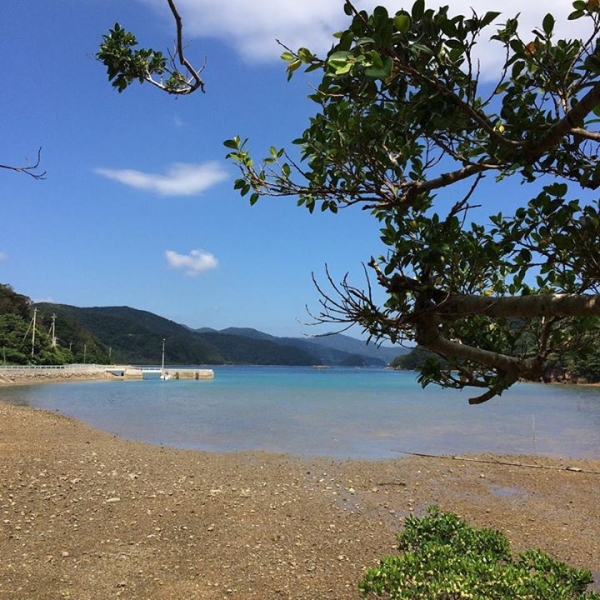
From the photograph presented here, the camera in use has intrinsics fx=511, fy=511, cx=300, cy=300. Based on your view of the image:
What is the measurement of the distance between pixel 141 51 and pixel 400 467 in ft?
43.0

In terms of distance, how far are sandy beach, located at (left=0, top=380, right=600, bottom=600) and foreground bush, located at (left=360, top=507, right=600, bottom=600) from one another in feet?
8.14

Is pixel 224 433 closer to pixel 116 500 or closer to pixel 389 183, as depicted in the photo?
pixel 116 500

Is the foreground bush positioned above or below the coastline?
above

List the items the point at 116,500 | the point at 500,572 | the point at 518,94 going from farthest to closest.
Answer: the point at 116,500
the point at 500,572
the point at 518,94

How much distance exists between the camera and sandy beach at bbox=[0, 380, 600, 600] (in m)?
6.23

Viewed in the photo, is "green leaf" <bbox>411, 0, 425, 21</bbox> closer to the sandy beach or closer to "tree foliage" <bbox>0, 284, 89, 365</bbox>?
the sandy beach

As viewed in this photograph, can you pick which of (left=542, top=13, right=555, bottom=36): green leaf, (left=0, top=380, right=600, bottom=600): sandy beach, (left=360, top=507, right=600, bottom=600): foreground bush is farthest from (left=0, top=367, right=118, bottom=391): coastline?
(left=542, top=13, right=555, bottom=36): green leaf

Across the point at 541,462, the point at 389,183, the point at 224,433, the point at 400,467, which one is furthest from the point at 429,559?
the point at 224,433

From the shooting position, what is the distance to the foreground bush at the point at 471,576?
3.18 meters

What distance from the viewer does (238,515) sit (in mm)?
8750

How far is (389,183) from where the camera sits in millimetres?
2428

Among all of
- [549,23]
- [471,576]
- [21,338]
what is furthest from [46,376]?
[549,23]

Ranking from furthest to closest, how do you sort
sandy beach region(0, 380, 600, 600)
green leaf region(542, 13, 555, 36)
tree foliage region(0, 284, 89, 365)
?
tree foliage region(0, 284, 89, 365), sandy beach region(0, 380, 600, 600), green leaf region(542, 13, 555, 36)

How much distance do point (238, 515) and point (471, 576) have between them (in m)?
6.15
